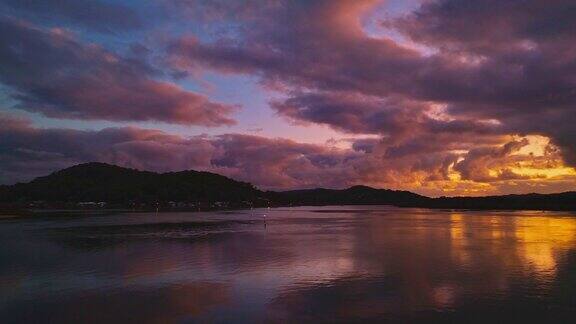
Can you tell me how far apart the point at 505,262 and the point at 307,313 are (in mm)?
27767

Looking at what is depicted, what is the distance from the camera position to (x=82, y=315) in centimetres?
2591

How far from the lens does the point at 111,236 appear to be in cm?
7500

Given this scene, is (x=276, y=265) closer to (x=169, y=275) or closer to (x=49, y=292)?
(x=169, y=275)

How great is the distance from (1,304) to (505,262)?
4162cm

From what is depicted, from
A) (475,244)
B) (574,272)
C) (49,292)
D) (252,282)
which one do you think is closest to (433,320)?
(252,282)

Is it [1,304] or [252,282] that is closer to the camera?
[1,304]

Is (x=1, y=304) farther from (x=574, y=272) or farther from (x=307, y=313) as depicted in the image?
(x=574, y=272)

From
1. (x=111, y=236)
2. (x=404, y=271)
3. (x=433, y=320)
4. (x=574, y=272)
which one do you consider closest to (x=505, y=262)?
(x=574, y=272)

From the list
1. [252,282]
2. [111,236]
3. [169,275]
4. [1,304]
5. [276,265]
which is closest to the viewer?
[1,304]

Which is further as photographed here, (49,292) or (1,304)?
(49,292)

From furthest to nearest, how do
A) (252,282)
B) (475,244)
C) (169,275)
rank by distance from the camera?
(475,244), (169,275), (252,282)

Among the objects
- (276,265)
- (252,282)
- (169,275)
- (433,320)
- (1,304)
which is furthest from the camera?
(276,265)

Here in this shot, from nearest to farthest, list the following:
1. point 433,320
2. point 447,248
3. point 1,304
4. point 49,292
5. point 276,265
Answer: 1. point 433,320
2. point 1,304
3. point 49,292
4. point 276,265
5. point 447,248

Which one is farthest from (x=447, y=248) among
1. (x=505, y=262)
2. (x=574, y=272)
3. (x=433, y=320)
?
(x=433, y=320)
